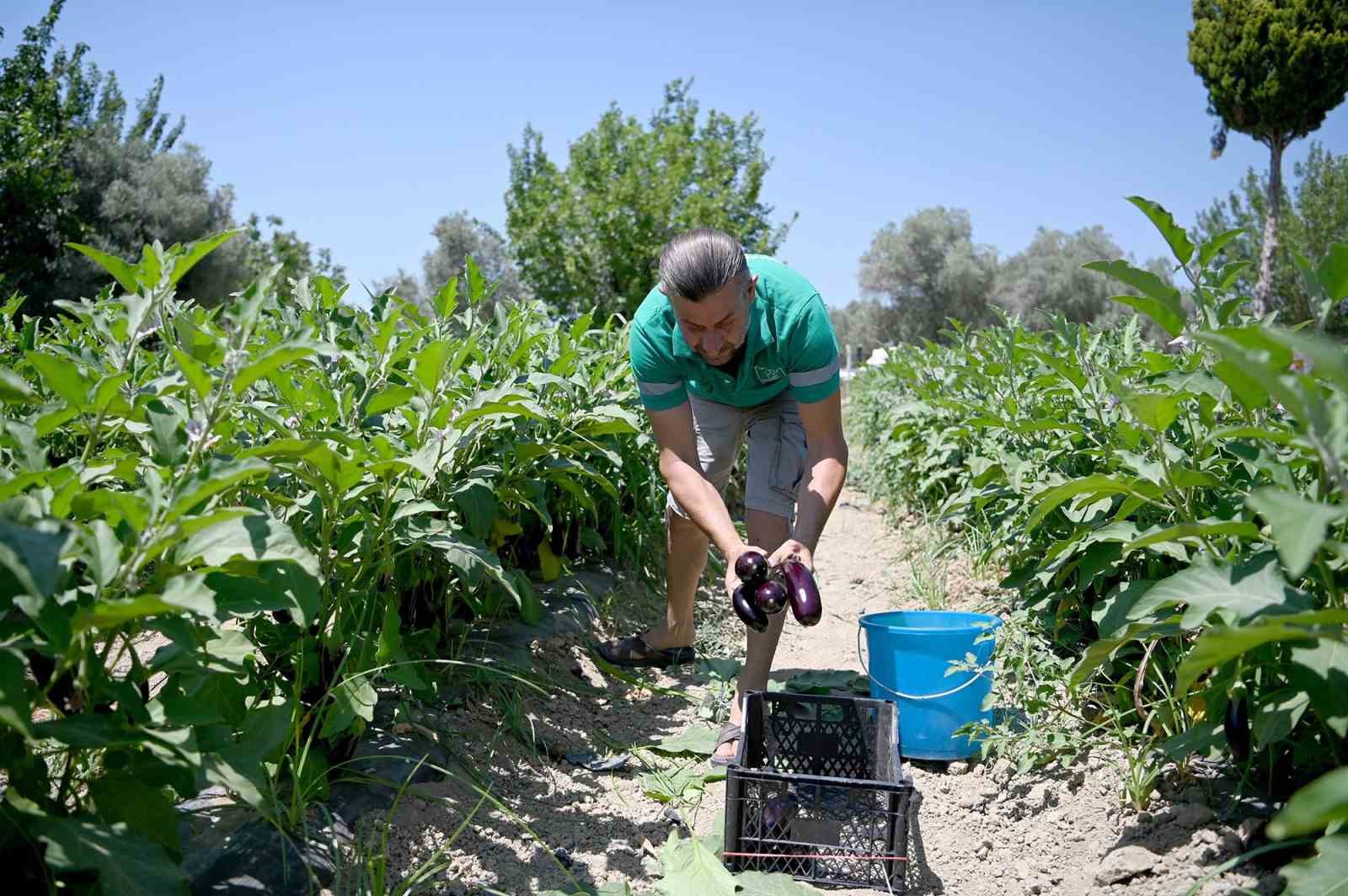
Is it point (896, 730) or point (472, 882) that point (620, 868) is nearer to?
point (472, 882)

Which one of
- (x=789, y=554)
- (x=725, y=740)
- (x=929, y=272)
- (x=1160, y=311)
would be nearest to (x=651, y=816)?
(x=725, y=740)

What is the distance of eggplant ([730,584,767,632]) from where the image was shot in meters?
2.47

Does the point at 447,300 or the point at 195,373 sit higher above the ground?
the point at 447,300

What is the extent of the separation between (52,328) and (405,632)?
2.34 metres

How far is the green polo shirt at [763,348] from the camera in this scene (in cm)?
285

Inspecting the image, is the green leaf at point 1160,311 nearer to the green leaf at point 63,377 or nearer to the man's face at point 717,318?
the man's face at point 717,318

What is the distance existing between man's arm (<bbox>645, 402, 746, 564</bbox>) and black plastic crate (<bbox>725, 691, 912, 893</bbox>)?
1.66 feet

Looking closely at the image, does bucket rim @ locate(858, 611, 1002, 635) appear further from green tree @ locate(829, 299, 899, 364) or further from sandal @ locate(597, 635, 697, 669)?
green tree @ locate(829, 299, 899, 364)

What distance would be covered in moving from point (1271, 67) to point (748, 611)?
26.1 m

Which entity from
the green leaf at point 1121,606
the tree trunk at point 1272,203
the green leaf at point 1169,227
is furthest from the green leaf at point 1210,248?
the tree trunk at point 1272,203

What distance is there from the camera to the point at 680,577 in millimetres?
3559

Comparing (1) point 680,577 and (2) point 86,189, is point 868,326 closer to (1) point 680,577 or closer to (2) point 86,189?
(2) point 86,189

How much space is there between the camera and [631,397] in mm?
4234

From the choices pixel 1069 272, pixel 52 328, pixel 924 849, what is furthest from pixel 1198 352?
pixel 1069 272
